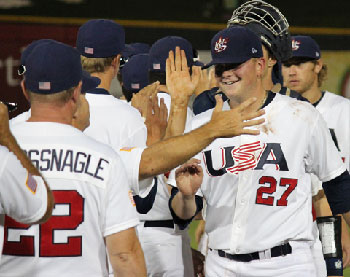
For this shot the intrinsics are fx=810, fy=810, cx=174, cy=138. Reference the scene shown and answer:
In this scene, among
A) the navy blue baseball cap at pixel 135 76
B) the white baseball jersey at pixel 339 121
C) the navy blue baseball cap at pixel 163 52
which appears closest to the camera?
the navy blue baseball cap at pixel 163 52

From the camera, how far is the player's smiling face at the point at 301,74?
6652mm

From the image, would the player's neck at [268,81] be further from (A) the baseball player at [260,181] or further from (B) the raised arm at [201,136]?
(B) the raised arm at [201,136]

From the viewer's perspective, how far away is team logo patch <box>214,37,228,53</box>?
428 centimetres

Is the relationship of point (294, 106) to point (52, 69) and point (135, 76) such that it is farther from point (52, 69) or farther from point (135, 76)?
point (135, 76)

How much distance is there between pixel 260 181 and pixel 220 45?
752 millimetres

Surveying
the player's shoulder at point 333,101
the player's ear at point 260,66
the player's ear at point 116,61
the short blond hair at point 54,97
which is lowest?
the player's shoulder at point 333,101

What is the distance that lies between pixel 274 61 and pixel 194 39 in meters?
11.1

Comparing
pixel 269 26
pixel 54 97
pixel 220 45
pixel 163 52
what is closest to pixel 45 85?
pixel 54 97

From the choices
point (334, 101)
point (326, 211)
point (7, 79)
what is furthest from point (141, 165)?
point (7, 79)

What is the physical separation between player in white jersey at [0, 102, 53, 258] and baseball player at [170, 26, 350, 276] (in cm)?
128

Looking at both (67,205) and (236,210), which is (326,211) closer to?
(236,210)

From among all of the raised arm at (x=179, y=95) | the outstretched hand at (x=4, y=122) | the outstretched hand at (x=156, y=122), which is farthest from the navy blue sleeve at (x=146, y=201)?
the outstretched hand at (x=4, y=122)

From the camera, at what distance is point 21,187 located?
2889 mm

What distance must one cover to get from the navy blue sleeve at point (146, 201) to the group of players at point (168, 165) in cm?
1
